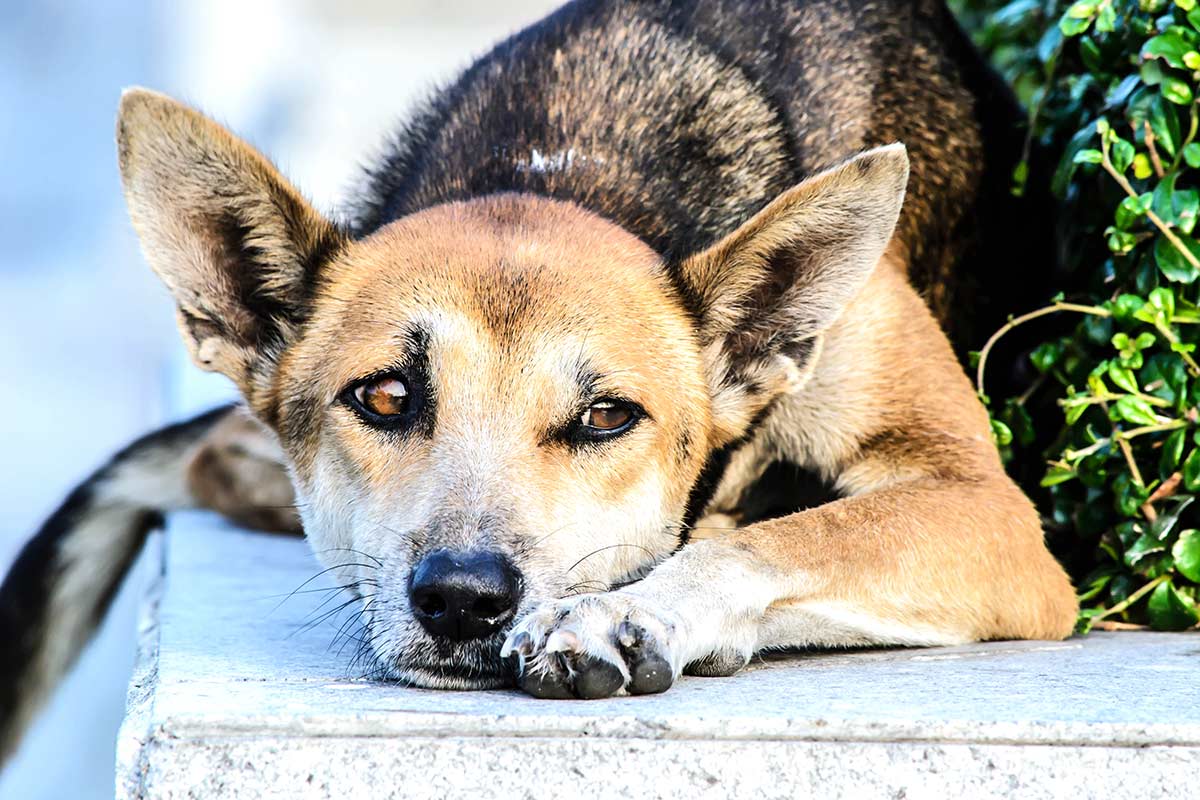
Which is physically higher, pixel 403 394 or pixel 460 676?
pixel 403 394

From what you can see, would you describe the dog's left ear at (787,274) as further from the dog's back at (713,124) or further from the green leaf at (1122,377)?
the green leaf at (1122,377)

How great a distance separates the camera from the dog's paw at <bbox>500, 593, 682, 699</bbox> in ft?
8.59

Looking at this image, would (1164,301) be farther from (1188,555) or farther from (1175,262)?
(1188,555)

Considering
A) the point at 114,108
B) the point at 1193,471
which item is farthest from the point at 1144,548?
the point at 114,108

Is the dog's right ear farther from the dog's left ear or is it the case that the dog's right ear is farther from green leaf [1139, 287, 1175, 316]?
green leaf [1139, 287, 1175, 316]

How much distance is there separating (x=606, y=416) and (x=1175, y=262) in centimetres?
145

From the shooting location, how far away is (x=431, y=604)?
2.74 meters

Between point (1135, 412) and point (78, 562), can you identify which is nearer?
point (1135, 412)

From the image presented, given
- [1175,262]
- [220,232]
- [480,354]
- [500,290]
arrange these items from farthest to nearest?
1. [1175,262]
2. [220,232]
3. [500,290]
4. [480,354]

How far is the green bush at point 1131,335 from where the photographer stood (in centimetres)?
357

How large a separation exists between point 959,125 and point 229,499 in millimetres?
2681

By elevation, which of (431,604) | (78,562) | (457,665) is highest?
(431,604)

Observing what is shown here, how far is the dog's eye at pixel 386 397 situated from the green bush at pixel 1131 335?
5.22ft

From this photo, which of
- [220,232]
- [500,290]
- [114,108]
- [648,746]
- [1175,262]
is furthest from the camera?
[114,108]
